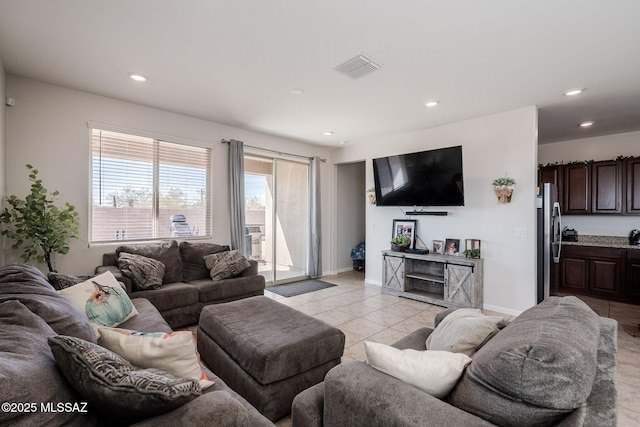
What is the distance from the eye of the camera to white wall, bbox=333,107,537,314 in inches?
153

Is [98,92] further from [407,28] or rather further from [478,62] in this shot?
[478,62]

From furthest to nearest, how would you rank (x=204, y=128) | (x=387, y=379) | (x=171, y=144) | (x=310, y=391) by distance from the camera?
(x=204, y=128) < (x=171, y=144) < (x=310, y=391) < (x=387, y=379)

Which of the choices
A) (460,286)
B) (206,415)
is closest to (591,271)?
(460,286)

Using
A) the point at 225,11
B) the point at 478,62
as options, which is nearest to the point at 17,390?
the point at 225,11

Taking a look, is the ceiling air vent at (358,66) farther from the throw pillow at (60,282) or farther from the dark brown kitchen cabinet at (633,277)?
the dark brown kitchen cabinet at (633,277)

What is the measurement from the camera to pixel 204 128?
14.9 feet

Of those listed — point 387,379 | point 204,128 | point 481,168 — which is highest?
point 204,128

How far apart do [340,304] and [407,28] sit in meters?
3.53

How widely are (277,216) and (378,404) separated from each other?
15.6 ft

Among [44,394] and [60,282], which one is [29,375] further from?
[60,282]

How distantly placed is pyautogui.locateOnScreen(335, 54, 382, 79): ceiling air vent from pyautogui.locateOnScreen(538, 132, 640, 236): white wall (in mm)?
4855

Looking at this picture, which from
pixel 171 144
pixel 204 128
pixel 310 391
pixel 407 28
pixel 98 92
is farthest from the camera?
pixel 204 128

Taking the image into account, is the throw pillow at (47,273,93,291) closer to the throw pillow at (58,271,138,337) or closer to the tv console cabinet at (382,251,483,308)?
the throw pillow at (58,271,138,337)

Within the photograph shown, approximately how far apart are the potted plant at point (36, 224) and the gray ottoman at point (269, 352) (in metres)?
1.96
